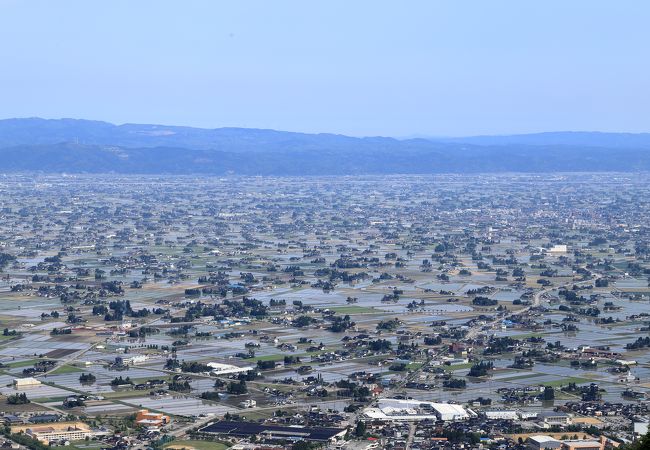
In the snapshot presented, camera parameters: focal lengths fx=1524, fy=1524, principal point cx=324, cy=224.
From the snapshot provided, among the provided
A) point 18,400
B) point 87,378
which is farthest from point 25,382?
point 18,400

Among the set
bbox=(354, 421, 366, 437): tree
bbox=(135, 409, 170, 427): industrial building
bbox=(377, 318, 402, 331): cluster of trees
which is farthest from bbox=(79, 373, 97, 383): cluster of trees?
bbox=(377, 318, 402, 331): cluster of trees

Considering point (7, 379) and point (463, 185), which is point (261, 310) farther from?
point (463, 185)

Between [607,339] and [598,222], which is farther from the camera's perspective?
[598,222]

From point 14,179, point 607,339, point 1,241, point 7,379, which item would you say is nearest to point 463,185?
point 14,179

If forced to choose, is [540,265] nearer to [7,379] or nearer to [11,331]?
[11,331]

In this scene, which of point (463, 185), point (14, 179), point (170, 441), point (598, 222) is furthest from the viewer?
point (14, 179)

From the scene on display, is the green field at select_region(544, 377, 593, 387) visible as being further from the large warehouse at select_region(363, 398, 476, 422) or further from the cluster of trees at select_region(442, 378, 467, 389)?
the large warehouse at select_region(363, 398, 476, 422)

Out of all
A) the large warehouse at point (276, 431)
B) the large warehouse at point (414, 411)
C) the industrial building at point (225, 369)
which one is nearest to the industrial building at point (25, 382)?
the industrial building at point (225, 369)

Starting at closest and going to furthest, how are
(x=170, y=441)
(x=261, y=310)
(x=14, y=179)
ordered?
(x=170, y=441) < (x=261, y=310) < (x=14, y=179)
